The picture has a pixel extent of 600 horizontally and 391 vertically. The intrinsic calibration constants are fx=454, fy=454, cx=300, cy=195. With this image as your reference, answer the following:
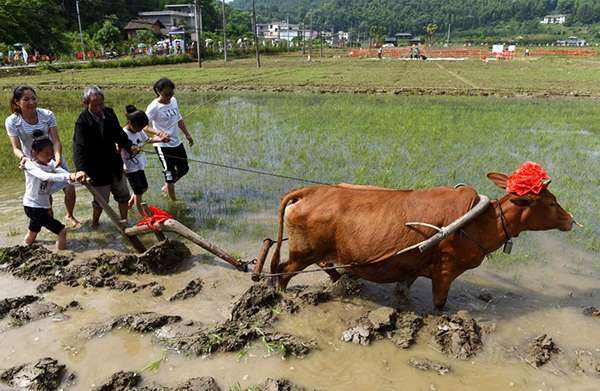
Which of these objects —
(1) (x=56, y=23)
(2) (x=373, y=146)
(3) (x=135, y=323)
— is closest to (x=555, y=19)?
(1) (x=56, y=23)

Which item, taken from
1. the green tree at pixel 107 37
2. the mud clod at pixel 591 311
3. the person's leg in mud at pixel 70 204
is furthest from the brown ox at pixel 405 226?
the green tree at pixel 107 37

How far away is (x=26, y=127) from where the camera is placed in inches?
208

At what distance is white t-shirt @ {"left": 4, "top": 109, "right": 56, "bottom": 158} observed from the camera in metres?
5.21

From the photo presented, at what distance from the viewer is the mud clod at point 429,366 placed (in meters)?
3.41

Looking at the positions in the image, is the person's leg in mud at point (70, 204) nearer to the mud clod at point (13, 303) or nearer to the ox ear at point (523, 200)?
the mud clod at point (13, 303)

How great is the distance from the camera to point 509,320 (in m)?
4.08

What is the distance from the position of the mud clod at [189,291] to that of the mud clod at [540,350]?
9.89 ft

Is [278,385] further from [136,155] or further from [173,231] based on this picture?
[136,155]

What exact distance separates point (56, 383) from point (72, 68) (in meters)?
38.1

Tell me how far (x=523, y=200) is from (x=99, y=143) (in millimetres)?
4574

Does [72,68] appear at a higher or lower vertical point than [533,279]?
higher

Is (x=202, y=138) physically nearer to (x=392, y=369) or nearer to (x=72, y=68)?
(x=392, y=369)

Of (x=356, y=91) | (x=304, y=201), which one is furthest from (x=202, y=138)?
(x=356, y=91)

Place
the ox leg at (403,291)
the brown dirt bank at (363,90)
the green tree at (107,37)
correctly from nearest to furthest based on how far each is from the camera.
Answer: the ox leg at (403,291) < the brown dirt bank at (363,90) < the green tree at (107,37)
